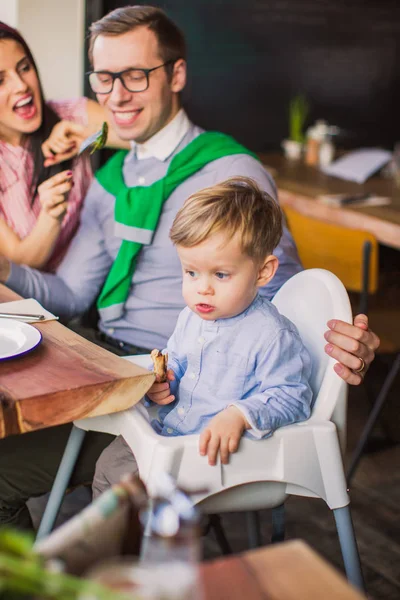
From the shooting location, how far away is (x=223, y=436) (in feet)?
4.66

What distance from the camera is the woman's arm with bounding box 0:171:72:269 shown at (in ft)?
7.22

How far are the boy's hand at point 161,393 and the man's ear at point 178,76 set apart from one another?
2.94 ft

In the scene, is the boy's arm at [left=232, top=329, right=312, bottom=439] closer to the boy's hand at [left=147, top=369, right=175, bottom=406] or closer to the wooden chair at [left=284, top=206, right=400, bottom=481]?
the boy's hand at [left=147, top=369, right=175, bottom=406]

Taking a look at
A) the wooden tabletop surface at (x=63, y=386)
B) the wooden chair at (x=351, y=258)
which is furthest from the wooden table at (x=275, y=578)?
the wooden chair at (x=351, y=258)

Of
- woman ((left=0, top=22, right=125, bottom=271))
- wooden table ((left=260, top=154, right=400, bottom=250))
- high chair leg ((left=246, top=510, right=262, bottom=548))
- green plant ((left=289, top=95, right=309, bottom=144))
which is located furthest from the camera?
green plant ((left=289, top=95, right=309, bottom=144))

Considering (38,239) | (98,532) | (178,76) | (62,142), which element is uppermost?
(178,76)

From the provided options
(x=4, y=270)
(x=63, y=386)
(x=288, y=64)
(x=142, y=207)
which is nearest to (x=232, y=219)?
(x=63, y=386)

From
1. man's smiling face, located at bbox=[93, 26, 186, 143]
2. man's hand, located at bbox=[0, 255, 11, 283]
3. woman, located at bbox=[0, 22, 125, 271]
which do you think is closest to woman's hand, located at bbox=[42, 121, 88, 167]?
woman, located at bbox=[0, 22, 125, 271]

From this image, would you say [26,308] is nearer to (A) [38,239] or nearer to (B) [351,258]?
(A) [38,239]

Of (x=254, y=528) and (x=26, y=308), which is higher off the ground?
(x=26, y=308)

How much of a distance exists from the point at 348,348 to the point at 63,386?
0.58 meters

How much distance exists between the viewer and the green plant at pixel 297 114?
4730 mm

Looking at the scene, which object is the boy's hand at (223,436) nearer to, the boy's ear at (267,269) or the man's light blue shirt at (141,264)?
the boy's ear at (267,269)

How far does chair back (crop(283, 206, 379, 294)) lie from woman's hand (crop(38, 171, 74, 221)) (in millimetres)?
933
